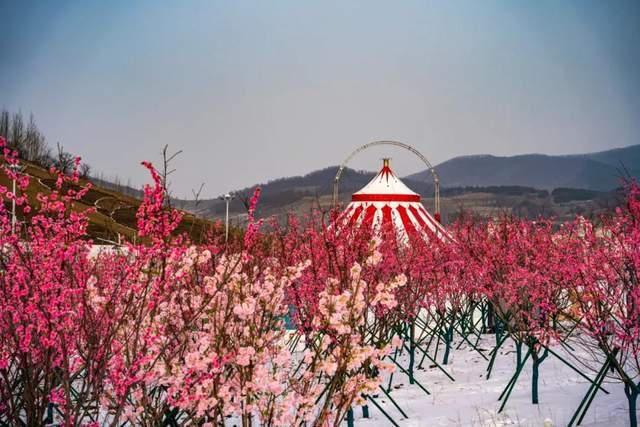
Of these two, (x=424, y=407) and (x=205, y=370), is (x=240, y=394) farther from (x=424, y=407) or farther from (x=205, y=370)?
(x=424, y=407)

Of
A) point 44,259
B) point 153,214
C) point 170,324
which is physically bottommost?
point 170,324

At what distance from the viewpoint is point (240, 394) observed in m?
4.98

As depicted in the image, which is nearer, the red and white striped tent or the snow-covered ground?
the snow-covered ground

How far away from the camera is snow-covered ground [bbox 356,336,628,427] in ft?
29.8

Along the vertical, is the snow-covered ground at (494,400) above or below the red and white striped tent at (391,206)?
below

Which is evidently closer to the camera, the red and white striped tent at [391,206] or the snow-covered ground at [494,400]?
the snow-covered ground at [494,400]

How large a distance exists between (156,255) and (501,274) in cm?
809

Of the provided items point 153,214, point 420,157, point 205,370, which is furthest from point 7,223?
point 420,157

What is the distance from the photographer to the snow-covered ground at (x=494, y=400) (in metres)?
9.09

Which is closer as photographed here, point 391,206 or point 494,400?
point 494,400

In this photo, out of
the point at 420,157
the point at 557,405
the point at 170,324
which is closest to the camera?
the point at 170,324

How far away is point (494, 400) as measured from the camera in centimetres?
1053

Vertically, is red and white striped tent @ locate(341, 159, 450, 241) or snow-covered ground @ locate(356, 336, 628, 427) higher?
red and white striped tent @ locate(341, 159, 450, 241)

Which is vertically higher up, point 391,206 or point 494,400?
point 391,206
